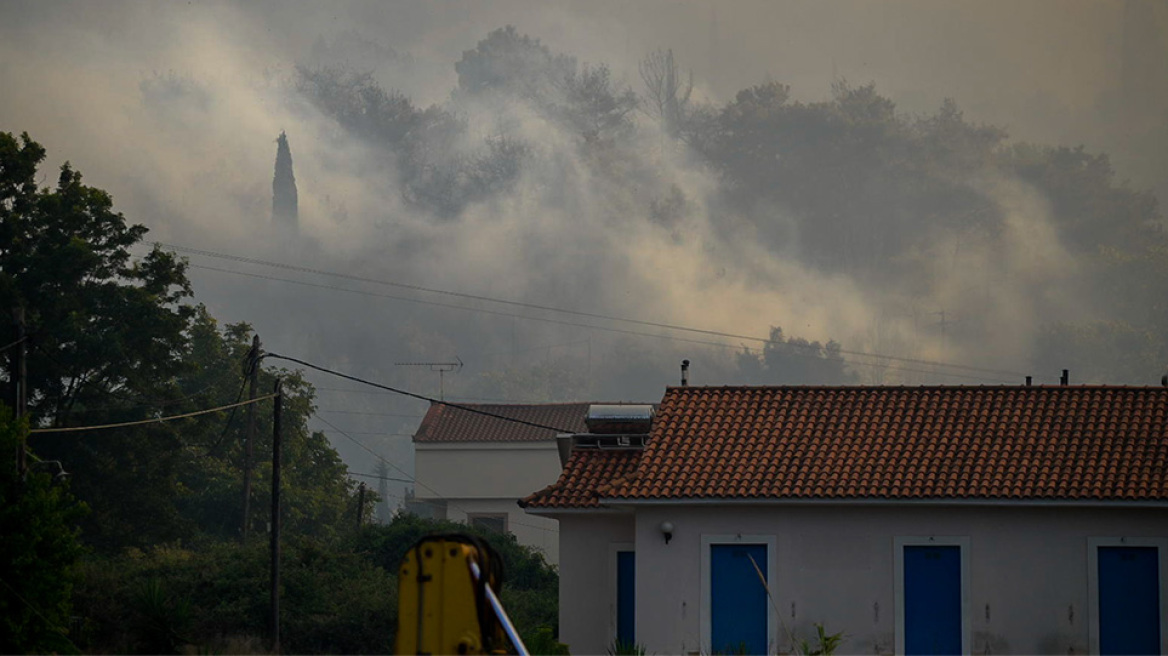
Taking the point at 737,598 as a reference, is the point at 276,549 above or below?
above

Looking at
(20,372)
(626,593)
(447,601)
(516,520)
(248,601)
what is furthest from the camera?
(516,520)

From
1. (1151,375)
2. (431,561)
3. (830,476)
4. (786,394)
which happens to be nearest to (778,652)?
(830,476)

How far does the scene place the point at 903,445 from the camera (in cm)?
2664

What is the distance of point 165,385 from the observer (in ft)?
173

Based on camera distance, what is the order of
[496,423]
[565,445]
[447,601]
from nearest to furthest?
[447,601]
[565,445]
[496,423]

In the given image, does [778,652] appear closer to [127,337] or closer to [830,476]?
[830,476]

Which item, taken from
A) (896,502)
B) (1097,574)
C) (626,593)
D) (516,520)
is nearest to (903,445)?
(896,502)

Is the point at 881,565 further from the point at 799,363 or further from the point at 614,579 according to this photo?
the point at 799,363

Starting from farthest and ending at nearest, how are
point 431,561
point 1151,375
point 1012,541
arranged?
point 1151,375 < point 1012,541 < point 431,561

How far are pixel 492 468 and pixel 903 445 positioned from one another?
4914 centimetres

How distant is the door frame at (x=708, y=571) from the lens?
25.4 meters

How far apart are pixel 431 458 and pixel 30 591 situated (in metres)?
49.3

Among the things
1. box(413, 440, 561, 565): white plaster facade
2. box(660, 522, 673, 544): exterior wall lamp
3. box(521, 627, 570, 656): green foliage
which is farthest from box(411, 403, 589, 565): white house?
box(521, 627, 570, 656): green foliage

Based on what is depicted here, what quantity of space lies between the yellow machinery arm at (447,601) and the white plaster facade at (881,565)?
15067mm
